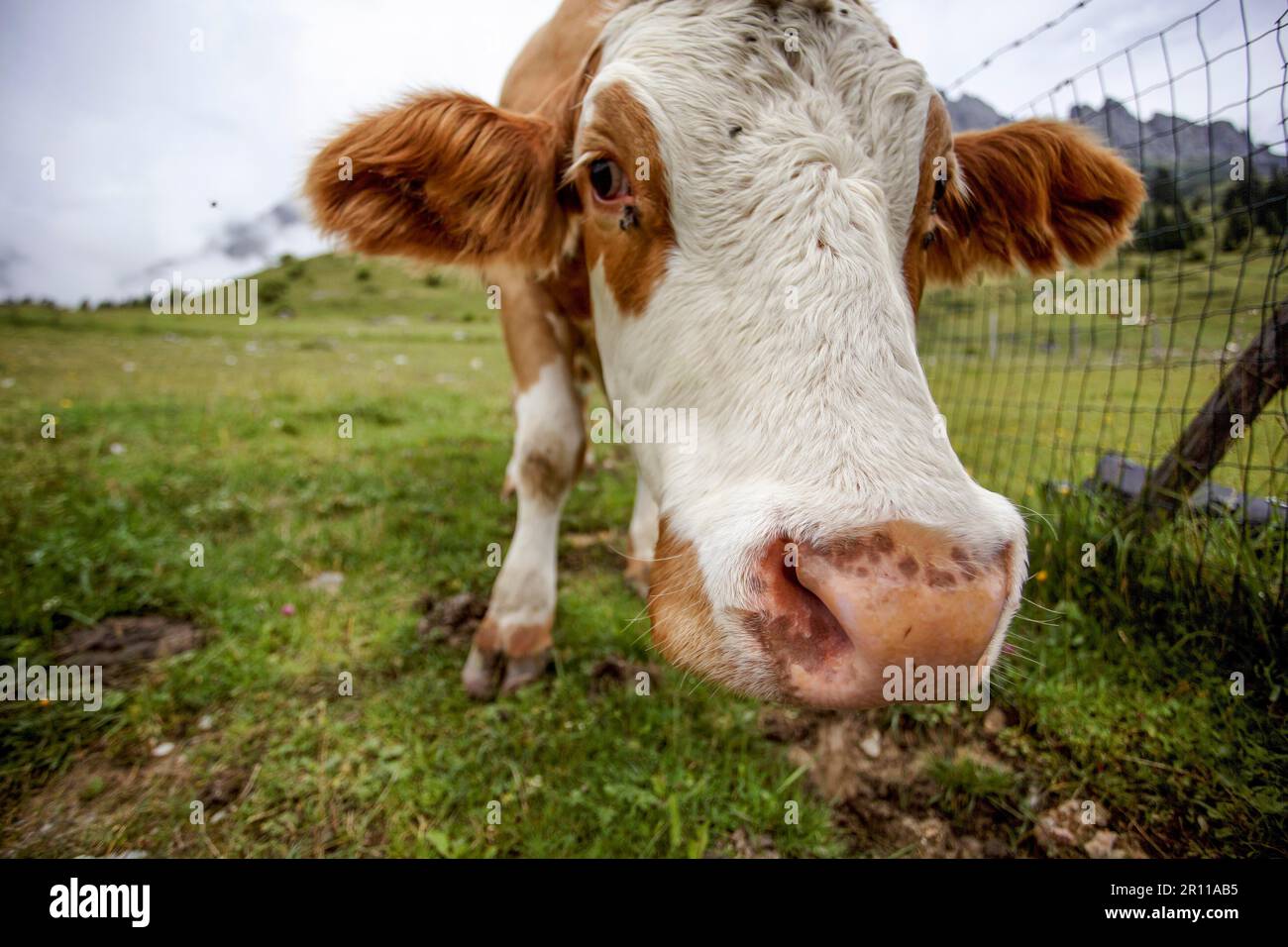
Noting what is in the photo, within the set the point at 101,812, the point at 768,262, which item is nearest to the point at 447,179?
the point at 768,262

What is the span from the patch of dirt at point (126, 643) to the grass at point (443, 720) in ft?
0.23

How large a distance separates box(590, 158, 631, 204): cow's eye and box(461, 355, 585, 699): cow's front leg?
3.80 feet

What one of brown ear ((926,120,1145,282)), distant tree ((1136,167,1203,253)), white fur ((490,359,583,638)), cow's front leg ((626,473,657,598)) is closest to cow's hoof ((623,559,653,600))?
cow's front leg ((626,473,657,598))

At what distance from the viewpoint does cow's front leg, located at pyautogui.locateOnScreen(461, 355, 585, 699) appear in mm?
2809

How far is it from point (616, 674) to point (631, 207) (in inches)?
75.7

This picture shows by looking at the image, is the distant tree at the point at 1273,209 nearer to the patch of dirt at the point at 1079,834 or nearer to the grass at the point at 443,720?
the grass at the point at 443,720

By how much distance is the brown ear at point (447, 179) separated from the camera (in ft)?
7.06

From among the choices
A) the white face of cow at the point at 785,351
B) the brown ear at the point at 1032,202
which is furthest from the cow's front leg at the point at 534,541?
the brown ear at the point at 1032,202

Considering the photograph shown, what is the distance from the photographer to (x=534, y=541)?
9.86 ft

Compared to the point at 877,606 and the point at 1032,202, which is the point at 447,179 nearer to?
the point at 877,606

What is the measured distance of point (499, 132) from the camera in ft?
7.11
